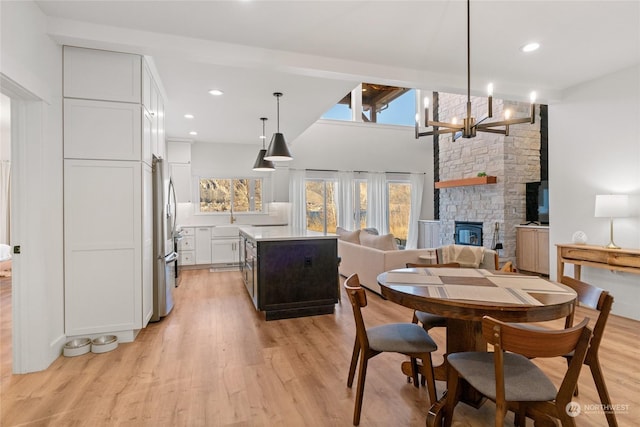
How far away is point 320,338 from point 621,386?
2190 millimetres

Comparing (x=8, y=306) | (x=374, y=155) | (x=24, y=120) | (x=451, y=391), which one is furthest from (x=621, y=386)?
(x=374, y=155)

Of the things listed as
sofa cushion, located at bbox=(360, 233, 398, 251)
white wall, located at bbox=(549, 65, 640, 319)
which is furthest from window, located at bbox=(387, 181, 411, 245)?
white wall, located at bbox=(549, 65, 640, 319)

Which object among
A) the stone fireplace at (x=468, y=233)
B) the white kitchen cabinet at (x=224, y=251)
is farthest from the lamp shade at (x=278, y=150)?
the stone fireplace at (x=468, y=233)

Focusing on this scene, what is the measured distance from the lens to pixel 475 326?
1.95 m

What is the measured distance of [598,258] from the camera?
11.8 feet

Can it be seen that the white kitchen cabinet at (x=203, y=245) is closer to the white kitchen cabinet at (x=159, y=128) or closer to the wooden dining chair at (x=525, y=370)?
the white kitchen cabinet at (x=159, y=128)

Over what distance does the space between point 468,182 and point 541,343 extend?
601cm

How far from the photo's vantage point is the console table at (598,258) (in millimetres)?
3297

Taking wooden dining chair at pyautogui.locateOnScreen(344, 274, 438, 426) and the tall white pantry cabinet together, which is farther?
the tall white pantry cabinet

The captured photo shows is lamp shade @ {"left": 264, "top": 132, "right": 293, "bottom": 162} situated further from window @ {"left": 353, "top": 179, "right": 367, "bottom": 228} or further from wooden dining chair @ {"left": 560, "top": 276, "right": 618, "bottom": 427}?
window @ {"left": 353, "top": 179, "right": 367, "bottom": 228}

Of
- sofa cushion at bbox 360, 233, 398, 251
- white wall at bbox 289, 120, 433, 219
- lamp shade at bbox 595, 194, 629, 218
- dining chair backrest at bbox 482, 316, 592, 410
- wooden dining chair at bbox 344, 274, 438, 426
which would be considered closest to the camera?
dining chair backrest at bbox 482, 316, 592, 410

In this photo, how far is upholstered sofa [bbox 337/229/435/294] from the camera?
4168 millimetres

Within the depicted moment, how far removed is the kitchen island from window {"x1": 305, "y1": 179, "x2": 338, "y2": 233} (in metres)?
4.19

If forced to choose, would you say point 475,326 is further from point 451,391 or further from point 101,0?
point 101,0
